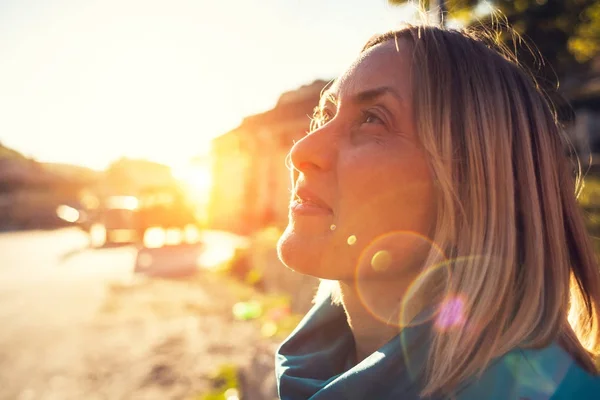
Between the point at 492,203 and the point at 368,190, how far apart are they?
1.14ft

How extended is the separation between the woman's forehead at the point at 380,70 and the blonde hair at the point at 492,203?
0.04 meters

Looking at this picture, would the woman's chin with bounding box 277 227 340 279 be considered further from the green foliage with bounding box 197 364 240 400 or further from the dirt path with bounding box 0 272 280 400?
the green foliage with bounding box 197 364 240 400

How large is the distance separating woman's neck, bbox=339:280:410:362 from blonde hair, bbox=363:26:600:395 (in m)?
0.19

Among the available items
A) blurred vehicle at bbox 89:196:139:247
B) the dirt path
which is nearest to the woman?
the dirt path

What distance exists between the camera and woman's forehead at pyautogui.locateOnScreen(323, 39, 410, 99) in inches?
50.0

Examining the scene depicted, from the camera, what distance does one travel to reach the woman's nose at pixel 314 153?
4.07 feet

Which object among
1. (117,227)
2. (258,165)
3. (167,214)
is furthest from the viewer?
(258,165)

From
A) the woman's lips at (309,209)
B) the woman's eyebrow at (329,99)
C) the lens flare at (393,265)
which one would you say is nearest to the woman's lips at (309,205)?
the woman's lips at (309,209)

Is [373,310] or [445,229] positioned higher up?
[445,229]

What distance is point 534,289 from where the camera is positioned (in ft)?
3.59

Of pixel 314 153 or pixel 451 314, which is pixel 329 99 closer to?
pixel 314 153

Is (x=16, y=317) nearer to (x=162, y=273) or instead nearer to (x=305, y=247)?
(x=162, y=273)

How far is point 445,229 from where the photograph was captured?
3.79 ft

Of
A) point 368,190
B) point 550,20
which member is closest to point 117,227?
point 550,20
